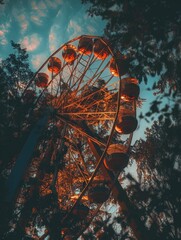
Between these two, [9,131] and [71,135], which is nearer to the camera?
[9,131]

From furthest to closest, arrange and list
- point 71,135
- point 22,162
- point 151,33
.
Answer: point 71,135 < point 22,162 < point 151,33

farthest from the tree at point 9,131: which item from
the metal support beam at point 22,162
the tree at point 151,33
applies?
the tree at point 151,33

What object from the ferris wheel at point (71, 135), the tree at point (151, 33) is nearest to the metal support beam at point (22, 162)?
the ferris wheel at point (71, 135)

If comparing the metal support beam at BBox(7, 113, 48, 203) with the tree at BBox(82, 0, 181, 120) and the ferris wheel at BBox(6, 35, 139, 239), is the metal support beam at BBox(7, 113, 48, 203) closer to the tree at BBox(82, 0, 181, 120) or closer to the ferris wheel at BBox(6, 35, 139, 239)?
the ferris wheel at BBox(6, 35, 139, 239)

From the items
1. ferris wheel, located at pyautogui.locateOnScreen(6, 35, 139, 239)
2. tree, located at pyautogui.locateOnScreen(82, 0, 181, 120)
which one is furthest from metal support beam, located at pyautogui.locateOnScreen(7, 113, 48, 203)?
tree, located at pyautogui.locateOnScreen(82, 0, 181, 120)

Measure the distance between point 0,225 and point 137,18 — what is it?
14.0 ft

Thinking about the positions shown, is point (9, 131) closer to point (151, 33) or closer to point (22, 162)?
point (22, 162)

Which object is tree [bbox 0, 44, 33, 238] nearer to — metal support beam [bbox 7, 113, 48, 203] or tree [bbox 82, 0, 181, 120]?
metal support beam [bbox 7, 113, 48, 203]

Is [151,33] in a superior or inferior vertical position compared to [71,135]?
inferior

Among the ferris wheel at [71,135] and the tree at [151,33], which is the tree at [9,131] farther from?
the tree at [151,33]

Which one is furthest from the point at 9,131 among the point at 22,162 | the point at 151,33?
the point at 151,33

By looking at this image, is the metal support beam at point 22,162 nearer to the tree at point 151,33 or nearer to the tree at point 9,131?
the tree at point 9,131

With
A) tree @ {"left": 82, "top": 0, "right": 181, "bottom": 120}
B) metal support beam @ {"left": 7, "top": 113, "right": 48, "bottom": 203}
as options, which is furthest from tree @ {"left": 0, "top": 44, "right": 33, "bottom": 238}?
tree @ {"left": 82, "top": 0, "right": 181, "bottom": 120}

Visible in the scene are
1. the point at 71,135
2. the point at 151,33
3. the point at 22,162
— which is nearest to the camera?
the point at 151,33
